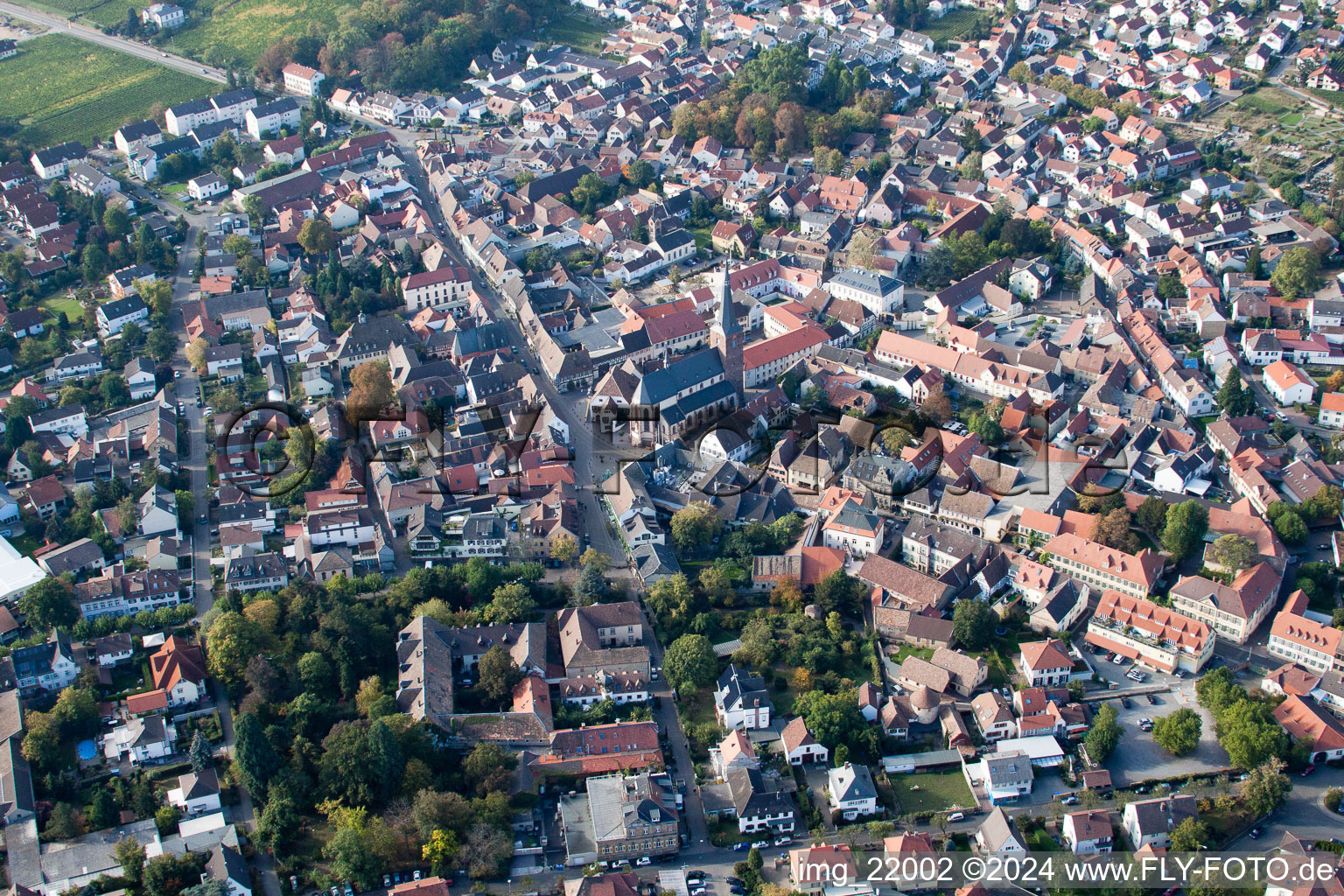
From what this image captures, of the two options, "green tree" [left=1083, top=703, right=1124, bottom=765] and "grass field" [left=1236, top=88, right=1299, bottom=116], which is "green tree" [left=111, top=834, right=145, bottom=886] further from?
"grass field" [left=1236, top=88, right=1299, bottom=116]

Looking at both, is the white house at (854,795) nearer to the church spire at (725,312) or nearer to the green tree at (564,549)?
the green tree at (564,549)

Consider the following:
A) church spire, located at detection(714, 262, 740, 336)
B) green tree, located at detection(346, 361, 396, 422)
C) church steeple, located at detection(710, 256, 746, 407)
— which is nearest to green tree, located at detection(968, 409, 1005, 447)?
church steeple, located at detection(710, 256, 746, 407)

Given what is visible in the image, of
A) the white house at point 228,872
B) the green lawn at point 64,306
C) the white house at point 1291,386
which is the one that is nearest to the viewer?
the white house at point 228,872

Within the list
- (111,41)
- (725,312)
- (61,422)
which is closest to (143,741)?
(61,422)

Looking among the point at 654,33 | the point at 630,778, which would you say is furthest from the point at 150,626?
the point at 654,33

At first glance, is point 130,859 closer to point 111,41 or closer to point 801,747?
point 801,747

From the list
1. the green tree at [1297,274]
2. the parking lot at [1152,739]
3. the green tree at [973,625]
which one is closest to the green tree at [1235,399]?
the green tree at [1297,274]
